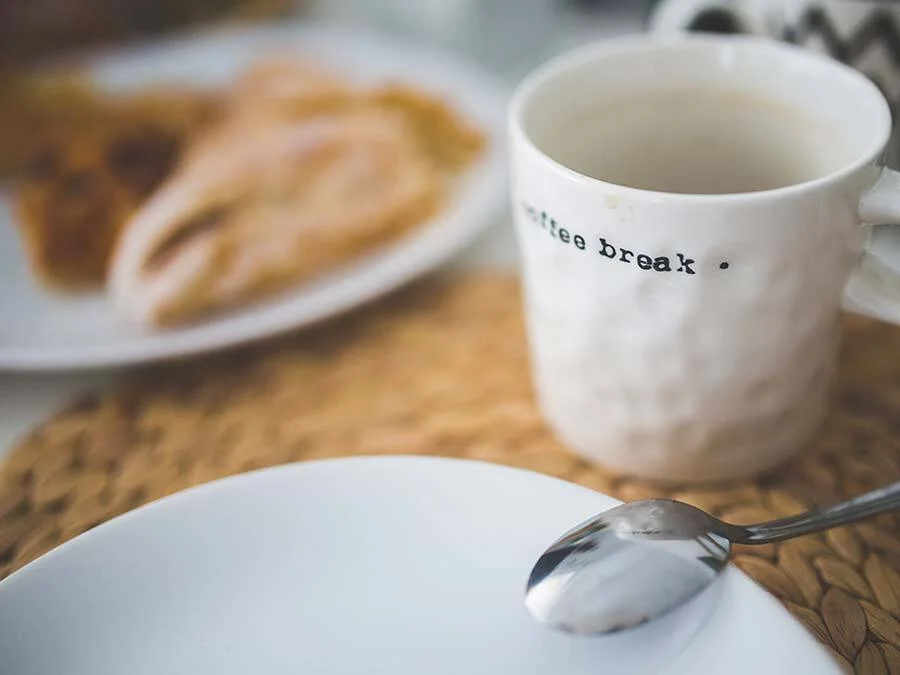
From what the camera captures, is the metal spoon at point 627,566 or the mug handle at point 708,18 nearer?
the metal spoon at point 627,566

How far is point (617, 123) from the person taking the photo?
33cm

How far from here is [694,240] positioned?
245 millimetres

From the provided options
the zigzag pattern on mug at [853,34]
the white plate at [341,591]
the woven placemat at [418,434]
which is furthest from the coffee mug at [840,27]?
the white plate at [341,591]

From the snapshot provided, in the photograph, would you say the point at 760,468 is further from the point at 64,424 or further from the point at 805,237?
the point at 64,424

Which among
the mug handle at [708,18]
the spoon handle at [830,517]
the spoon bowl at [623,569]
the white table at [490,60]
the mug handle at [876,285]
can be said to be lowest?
the white table at [490,60]

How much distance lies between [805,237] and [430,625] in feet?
0.49

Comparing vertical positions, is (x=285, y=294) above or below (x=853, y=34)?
below

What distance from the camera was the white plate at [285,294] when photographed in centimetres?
36

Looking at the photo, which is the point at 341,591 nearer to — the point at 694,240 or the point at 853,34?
the point at 694,240

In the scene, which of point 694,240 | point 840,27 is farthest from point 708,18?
point 694,240

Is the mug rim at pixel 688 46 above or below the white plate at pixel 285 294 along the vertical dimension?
above

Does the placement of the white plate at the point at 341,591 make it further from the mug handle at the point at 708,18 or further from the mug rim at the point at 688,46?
the mug handle at the point at 708,18

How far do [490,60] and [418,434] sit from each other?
1.27ft

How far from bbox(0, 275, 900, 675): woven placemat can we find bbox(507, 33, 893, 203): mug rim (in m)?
0.10
